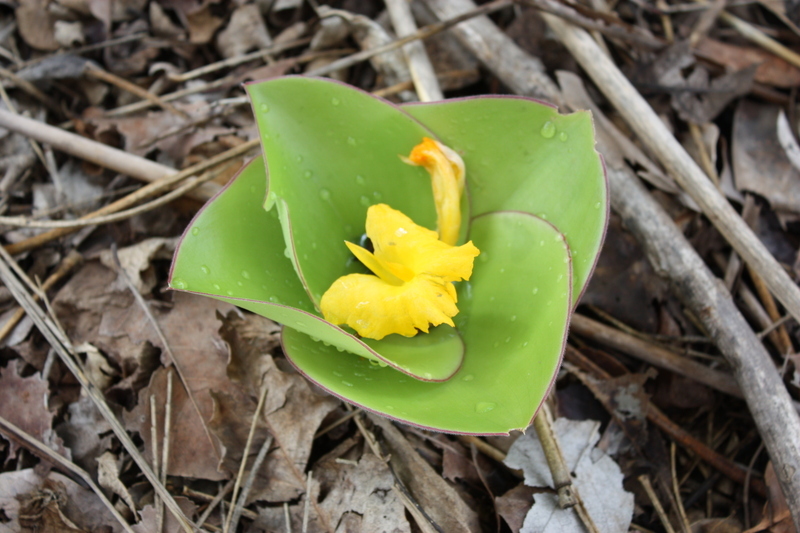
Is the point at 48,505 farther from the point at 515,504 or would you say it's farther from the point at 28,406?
the point at 515,504

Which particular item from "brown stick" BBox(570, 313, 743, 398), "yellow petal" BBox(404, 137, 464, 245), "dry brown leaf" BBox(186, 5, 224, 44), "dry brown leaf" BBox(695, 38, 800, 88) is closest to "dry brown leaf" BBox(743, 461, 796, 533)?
"brown stick" BBox(570, 313, 743, 398)

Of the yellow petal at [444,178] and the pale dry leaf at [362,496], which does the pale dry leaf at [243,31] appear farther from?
the pale dry leaf at [362,496]

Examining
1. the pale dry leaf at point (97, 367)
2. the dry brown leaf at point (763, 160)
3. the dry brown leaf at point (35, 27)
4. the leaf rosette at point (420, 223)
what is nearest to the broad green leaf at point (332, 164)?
the leaf rosette at point (420, 223)

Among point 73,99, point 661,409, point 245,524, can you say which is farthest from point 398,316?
point 73,99

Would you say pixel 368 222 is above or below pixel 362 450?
above

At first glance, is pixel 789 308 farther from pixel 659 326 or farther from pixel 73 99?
pixel 73 99

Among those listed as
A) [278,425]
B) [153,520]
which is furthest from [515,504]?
[153,520]

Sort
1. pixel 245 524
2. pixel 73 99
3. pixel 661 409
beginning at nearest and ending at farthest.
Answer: pixel 245 524 < pixel 661 409 < pixel 73 99

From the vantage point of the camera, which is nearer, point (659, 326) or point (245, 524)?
point (245, 524)
